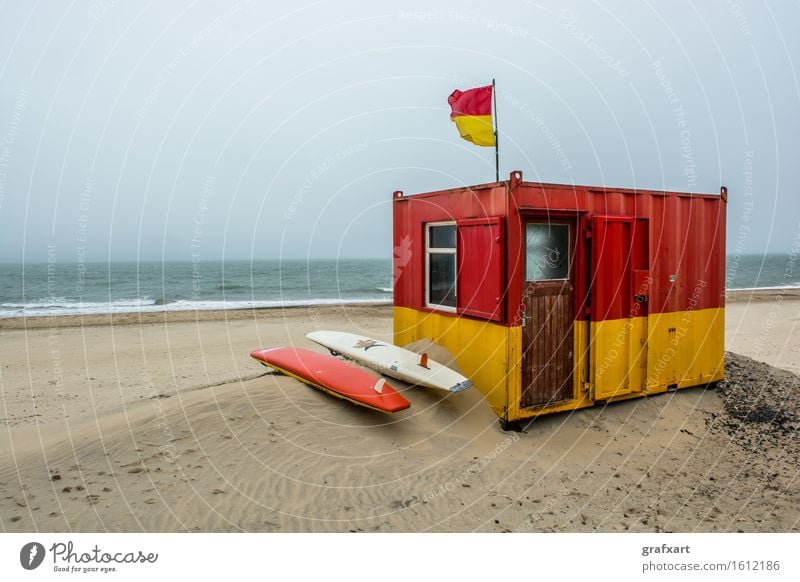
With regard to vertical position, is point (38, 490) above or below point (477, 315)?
below

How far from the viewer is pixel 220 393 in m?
7.43

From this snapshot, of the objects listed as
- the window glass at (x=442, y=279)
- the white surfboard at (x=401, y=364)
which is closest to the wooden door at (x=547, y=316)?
the white surfboard at (x=401, y=364)

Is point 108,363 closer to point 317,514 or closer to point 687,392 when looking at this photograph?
point 317,514

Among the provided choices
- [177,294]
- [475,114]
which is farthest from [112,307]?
[475,114]

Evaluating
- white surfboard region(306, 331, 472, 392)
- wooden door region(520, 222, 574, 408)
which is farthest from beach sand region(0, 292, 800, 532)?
wooden door region(520, 222, 574, 408)

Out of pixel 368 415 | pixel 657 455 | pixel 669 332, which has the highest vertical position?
pixel 669 332

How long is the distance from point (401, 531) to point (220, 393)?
11.6 feet

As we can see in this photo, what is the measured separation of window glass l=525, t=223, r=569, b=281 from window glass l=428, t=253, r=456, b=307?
1.28 metres

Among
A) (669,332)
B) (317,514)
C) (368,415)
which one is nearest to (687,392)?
(669,332)

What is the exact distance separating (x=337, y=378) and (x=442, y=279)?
2463 millimetres

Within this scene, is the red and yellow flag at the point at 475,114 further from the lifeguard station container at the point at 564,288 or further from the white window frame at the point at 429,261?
the white window frame at the point at 429,261

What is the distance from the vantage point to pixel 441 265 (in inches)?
346

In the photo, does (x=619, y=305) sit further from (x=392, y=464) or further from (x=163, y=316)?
(x=163, y=316)

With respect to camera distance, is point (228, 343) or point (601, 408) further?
point (228, 343)
